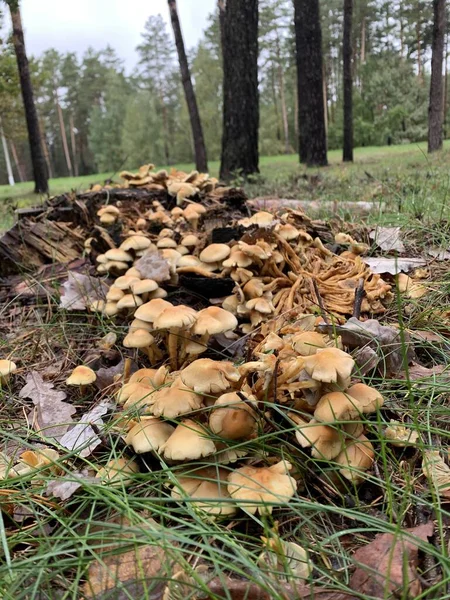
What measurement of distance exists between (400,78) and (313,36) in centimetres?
2777

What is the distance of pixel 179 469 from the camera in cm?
136

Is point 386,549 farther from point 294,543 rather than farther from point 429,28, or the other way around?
point 429,28

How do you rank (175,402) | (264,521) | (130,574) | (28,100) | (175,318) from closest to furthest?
(264,521), (130,574), (175,402), (175,318), (28,100)

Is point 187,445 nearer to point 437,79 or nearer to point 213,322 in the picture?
point 213,322

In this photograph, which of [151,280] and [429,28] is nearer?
[151,280]

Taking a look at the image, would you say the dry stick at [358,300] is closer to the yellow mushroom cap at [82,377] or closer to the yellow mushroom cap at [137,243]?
the yellow mushroom cap at [82,377]

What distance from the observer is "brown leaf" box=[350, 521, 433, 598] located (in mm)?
967

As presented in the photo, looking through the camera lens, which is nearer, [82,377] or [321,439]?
[321,439]

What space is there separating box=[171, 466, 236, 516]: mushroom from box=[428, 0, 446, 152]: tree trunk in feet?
44.9

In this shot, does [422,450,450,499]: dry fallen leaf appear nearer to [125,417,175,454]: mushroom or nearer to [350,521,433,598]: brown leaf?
[350,521,433,598]: brown leaf

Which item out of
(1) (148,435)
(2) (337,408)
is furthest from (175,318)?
(2) (337,408)

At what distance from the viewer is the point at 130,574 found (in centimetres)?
112

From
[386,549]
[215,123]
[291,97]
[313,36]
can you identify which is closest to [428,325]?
[386,549]

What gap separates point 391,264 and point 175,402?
1617 mm
